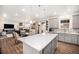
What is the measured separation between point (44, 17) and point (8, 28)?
66 centimetres

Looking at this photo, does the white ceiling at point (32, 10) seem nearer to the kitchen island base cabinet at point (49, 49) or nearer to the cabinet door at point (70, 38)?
the kitchen island base cabinet at point (49, 49)

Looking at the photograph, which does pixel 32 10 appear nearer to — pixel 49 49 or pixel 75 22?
pixel 49 49

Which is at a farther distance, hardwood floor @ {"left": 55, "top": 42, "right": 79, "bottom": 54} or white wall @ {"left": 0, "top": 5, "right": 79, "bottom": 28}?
hardwood floor @ {"left": 55, "top": 42, "right": 79, "bottom": 54}

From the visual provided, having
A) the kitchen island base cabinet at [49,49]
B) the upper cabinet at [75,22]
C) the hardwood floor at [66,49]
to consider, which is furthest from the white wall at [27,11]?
the hardwood floor at [66,49]

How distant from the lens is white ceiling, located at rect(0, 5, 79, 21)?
4.04 ft

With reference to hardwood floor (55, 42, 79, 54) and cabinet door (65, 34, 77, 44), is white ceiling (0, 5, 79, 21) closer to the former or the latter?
hardwood floor (55, 42, 79, 54)

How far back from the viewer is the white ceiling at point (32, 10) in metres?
1.23

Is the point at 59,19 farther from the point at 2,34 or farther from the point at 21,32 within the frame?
the point at 2,34

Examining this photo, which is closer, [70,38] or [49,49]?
[49,49]

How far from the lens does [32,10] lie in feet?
4.32

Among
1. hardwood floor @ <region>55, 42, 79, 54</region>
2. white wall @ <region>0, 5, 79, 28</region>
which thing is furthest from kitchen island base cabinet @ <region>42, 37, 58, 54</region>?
white wall @ <region>0, 5, 79, 28</region>

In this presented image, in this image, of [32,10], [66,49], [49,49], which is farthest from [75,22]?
[32,10]
